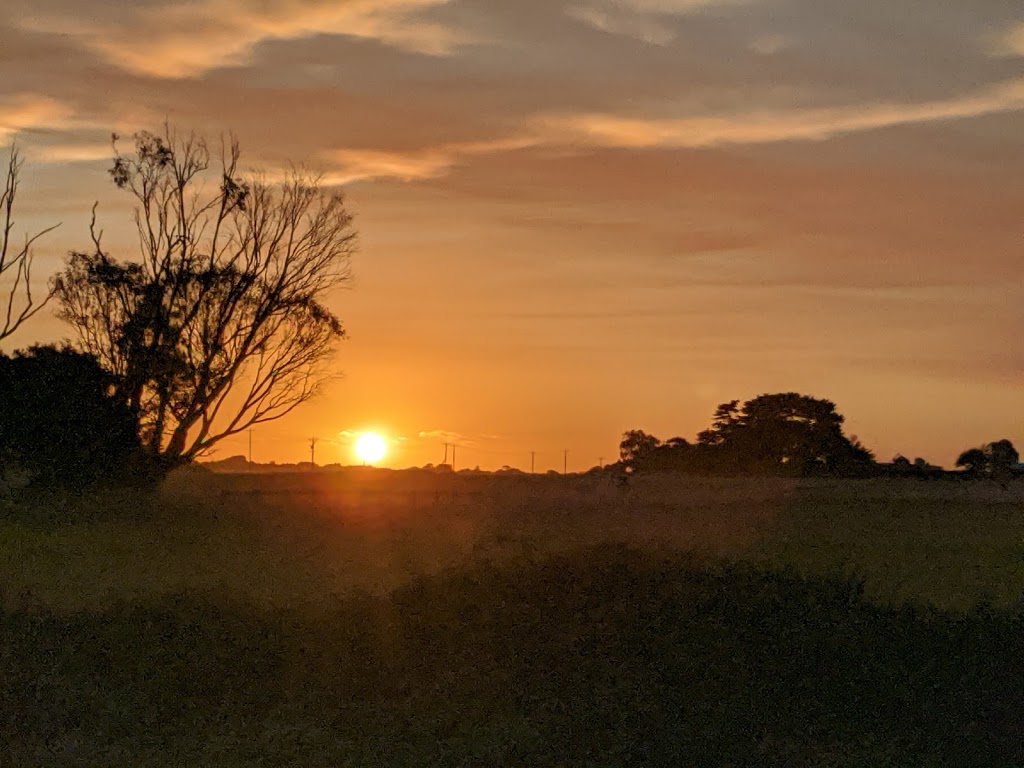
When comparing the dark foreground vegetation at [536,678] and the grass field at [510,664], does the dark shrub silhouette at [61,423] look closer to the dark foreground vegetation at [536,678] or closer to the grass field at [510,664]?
the grass field at [510,664]

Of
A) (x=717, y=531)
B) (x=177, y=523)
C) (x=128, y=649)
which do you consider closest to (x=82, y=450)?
(x=177, y=523)

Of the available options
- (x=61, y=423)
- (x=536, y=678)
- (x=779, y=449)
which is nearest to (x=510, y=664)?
(x=536, y=678)

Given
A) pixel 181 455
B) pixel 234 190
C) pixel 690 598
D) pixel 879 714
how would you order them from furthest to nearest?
pixel 234 190
pixel 181 455
pixel 690 598
pixel 879 714

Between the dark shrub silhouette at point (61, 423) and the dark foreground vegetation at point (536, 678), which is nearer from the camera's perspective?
the dark foreground vegetation at point (536, 678)

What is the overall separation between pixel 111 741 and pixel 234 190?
3280 centimetres

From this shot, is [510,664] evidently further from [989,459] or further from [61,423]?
[989,459]

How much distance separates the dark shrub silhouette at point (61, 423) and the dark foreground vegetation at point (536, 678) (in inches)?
705

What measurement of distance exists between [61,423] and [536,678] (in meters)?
24.5

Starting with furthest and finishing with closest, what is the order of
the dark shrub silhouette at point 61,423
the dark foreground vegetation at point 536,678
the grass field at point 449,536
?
the dark shrub silhouette at point 61,423, the grass field at point 449,536, the dark foreground vegetation at point 536,678

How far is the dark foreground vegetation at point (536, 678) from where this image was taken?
11820 mm

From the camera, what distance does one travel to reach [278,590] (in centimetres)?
2053

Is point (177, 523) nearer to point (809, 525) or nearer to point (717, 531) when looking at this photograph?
point (717, 531)

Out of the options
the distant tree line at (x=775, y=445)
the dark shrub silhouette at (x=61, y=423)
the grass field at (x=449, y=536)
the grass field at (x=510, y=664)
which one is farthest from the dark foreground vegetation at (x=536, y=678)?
the distant tree line at (x=775, y=445)

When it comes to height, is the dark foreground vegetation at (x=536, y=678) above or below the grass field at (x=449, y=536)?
below
